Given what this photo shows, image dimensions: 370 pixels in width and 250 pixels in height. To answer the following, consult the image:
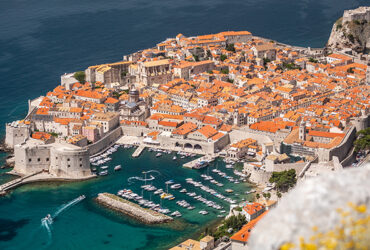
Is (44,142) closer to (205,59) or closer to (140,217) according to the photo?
(140,217)

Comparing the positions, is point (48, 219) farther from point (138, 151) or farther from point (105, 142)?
point (105, 142)

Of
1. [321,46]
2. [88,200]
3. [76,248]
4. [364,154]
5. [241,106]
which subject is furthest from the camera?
[321,46]

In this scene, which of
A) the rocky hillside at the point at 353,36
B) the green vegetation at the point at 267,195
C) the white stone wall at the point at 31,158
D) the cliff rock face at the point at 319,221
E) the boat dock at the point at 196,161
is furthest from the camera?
the rocky hillside at the point at 353,36

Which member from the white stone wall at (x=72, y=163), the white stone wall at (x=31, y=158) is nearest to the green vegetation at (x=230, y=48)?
the white stone wall at (x=72, y=163)

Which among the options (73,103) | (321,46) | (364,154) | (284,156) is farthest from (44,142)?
(321,46)

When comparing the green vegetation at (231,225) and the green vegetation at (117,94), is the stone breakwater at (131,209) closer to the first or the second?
the green vegetation at (231,225)

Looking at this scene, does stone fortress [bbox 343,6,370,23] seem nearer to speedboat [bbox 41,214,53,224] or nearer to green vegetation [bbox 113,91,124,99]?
green vegetation [bbox 113,91,124,99]

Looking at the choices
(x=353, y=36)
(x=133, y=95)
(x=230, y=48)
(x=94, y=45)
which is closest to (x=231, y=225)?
(x=133, y=95)

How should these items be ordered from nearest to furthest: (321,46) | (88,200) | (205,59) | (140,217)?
(140,217)
(88,200)
(205,59)
(321,46)
